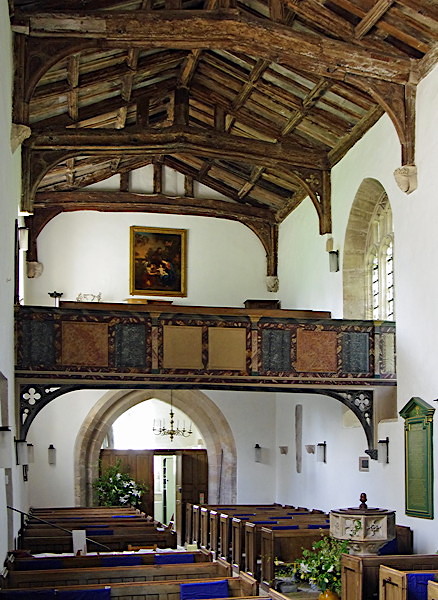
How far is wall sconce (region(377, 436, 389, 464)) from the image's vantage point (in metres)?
12.1

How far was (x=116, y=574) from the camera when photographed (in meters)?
8.34

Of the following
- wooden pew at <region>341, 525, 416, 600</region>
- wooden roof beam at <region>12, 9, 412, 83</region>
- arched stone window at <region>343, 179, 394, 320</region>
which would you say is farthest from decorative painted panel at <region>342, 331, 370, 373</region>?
wooden pew at <region>341, 525, 416, 600</region>

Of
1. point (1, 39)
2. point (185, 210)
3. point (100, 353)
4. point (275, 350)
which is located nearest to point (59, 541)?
point (100, 353)

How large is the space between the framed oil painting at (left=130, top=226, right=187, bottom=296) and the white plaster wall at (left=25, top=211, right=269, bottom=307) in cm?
14

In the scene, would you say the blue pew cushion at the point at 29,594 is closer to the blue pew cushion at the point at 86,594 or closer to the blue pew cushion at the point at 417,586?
the blue pew cushion at the point at 86,594

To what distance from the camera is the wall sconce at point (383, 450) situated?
39.6 feet

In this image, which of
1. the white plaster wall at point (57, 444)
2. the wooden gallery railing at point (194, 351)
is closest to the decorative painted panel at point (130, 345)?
the wooden gallery railing at point (194, 351)

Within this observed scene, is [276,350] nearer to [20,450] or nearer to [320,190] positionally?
[20,450]

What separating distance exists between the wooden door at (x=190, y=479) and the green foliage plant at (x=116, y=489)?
98cm

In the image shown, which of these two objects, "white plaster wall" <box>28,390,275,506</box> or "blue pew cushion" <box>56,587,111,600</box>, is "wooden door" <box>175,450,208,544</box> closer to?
"white plaster wall" <box>28,390,275,506</box>

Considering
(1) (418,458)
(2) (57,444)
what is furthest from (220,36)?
(2) (57,444)

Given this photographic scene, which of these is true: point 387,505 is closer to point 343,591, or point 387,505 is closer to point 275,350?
point 275,350

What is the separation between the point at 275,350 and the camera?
12.2m

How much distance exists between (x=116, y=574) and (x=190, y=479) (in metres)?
10.5
